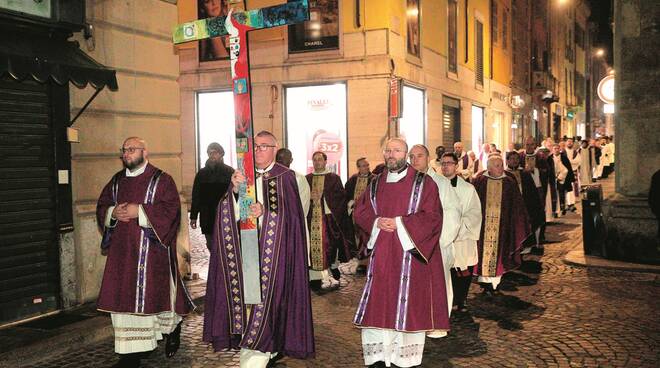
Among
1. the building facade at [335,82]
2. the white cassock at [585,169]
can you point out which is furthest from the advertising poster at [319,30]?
the white cassock at [585,169]

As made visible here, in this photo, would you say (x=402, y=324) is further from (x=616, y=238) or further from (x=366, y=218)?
(x=616, y=238)

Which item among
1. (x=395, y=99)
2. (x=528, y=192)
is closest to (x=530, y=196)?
(x=528, y=192)

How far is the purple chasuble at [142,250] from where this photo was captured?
571 cm

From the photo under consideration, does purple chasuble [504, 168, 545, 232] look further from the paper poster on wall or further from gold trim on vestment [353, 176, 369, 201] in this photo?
the paper poster on wall

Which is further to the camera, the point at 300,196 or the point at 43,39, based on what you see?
the point at 43,39

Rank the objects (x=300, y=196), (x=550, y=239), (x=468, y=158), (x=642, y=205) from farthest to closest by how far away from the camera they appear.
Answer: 1. (x=468, y=158)
2. (x=550, y=239)
3. (x=642, y=205)
4. (x=300, y=196)

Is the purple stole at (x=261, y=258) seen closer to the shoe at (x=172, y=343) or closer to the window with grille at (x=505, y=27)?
the shoe at (x=172, y=343)

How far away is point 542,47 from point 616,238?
3199 cm

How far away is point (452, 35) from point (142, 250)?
60.4ft

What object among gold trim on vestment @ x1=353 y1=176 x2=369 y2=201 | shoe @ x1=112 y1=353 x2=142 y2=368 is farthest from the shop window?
shoe @ x1=112 y1=353 x2=142 y2=368

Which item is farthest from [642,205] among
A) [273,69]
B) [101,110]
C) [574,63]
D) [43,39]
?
[574,63]

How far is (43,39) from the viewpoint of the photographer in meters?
7.24

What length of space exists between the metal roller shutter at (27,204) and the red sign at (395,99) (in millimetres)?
9706

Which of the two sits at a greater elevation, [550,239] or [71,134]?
[71,134]
